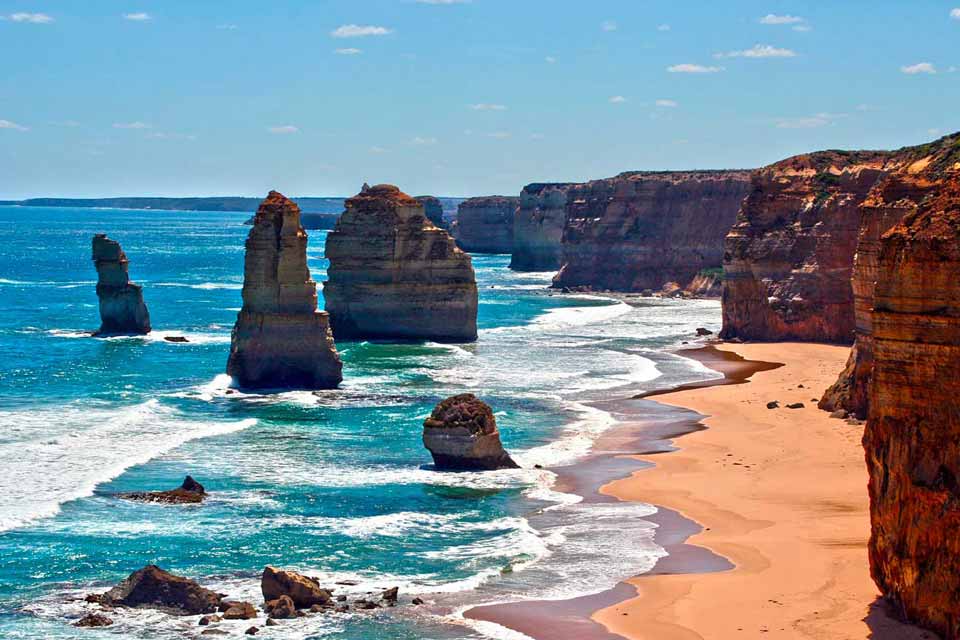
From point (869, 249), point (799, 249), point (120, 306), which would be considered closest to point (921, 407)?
point (869, 249)

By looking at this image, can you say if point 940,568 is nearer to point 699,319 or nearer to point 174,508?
point 174,508

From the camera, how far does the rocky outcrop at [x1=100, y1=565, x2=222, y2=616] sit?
24406 mm

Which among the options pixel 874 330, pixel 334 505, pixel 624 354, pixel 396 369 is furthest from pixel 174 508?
pixel 624 354

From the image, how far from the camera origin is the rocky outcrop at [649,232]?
111406mm

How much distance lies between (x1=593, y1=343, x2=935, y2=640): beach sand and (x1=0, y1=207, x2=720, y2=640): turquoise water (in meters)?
1.83

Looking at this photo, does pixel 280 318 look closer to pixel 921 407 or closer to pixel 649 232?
pixel 921 407

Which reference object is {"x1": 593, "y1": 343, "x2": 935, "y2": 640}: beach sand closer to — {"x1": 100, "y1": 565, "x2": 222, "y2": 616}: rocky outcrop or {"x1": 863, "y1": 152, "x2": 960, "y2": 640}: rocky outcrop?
{"x1": 863, "y1": 152, "x2": 960, "y2": 640}: rocky outcrop

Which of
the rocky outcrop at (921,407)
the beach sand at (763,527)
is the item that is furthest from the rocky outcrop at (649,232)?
the rocky outcrop at (921,407)

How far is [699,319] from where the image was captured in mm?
86875

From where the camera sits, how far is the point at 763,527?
30.2 m

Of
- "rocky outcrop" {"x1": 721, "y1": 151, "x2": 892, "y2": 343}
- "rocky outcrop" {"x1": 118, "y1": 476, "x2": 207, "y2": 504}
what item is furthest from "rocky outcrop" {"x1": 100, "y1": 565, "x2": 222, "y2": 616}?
"rocky outcrop" {"x1": 721, "y1": 151, "x2": 892, "y2": 343}

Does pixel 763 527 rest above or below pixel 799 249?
below

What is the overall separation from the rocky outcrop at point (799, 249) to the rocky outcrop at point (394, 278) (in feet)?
44.1

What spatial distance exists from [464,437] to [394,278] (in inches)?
1307
